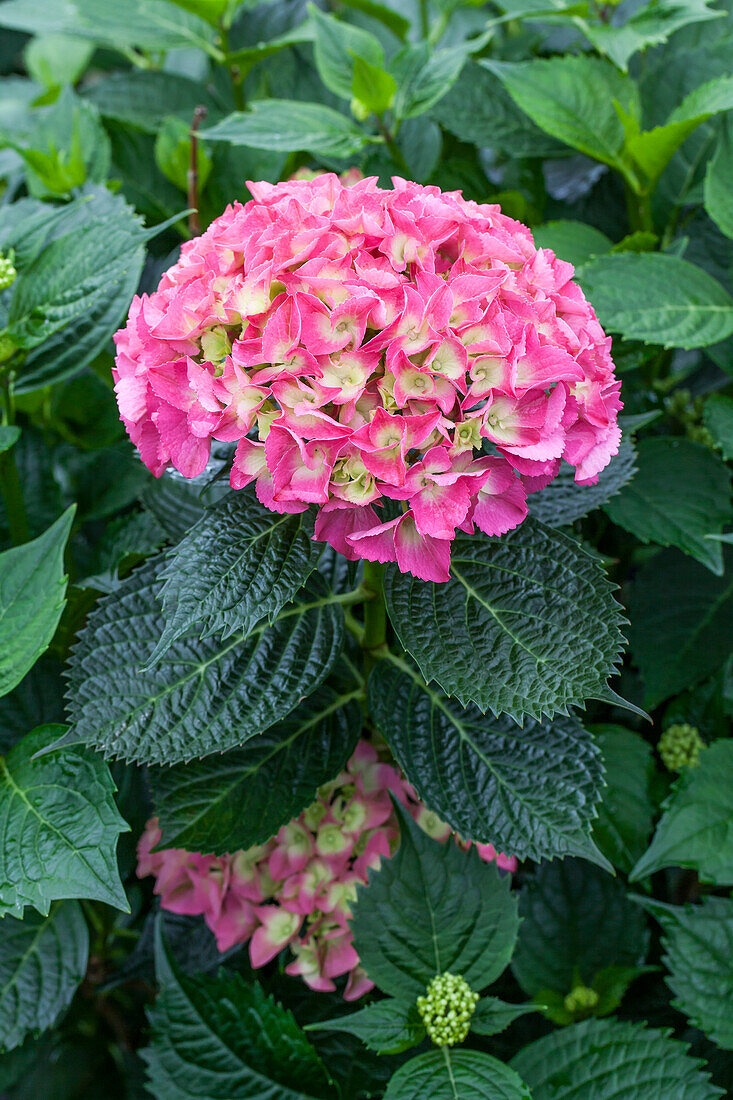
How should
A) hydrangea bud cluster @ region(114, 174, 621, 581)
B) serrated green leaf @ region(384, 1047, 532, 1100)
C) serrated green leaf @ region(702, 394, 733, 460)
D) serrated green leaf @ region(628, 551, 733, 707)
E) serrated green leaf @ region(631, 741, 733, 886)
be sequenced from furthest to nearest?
serrated green leaf @ region(628, 551, 733, 707) → serrated green leaf @ region(702, 394, 733, 460) → serrated green leaf @ region(631, 741, 733, 886) → serrated green leaf @ region(384, 1047, 532, 1100) → hydrangea bud cluster @ region(114, 174, 621, 581)

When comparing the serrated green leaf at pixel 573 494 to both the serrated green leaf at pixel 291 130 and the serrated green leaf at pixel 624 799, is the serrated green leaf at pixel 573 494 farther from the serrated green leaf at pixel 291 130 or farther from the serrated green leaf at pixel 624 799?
the serrated green leaf at pixel 291 130

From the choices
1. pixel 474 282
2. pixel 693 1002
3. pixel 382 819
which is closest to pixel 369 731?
pixel 382 819

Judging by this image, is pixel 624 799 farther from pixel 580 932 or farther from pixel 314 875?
pixel 314 875

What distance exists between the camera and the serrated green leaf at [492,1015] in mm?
759

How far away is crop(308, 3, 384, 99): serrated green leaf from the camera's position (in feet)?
3.53

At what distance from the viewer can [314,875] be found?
2.85 ft

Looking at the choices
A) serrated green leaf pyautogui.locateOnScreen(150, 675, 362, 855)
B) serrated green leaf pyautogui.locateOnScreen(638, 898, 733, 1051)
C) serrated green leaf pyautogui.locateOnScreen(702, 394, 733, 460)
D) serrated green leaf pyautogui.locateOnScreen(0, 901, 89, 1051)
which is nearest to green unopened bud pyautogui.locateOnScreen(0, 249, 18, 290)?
serrated green leaf pyautogui.locateOnScreen(150, 675, 362, 855)

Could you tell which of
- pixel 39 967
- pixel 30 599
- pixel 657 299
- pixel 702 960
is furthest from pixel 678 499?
pixel 39 967

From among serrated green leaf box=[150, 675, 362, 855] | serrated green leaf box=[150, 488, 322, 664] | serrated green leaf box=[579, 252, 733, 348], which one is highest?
serrated green leaf box=[579, 252, 733, 348]

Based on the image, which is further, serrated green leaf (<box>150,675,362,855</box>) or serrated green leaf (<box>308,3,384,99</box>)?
serrated green leaf (<box>308,3,384,99</box>)

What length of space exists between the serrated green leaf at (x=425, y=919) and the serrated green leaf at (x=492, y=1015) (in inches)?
0.7

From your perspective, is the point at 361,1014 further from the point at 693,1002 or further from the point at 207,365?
the point at 207,365

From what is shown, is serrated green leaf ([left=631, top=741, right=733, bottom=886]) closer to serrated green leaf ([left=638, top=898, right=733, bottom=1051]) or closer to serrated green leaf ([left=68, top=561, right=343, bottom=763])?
serrated green leaf ([left=638, top=898, right=733, bottom=1051])

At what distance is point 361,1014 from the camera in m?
0.76
